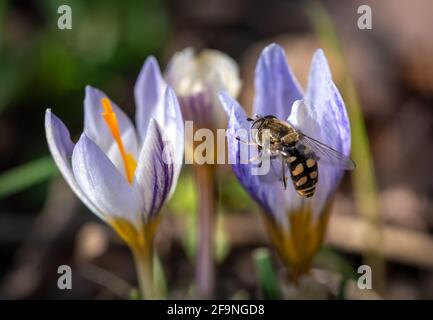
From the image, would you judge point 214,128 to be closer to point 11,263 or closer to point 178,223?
point 178,223

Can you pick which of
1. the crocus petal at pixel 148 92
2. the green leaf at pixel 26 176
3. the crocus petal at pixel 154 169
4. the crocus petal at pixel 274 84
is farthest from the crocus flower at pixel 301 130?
the green leaf at pixel 26 176

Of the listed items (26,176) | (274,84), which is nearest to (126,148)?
(274,84)

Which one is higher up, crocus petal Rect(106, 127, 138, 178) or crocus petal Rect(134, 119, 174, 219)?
crocus petal Rect(106, 127, 138, 178)

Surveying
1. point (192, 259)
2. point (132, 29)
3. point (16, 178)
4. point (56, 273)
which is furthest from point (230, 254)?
point (132, 29)

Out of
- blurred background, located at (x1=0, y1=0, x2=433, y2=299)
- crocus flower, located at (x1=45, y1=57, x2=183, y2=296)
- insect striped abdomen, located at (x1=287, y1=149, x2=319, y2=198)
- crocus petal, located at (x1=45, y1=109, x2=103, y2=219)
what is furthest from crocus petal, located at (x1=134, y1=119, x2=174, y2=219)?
blurred background, located at (x1=0, y1=0, x2=433, y2=299)

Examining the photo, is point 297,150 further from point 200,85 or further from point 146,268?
point 146,268

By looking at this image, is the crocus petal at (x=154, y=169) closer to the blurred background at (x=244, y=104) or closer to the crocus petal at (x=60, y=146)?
the crocus petal at (x=60, y=146)

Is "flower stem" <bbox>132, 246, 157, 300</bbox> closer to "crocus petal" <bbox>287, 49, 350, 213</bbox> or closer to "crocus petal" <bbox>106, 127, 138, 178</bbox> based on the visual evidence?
"crocus petal" <bbox>106, 127, 138, 178</bbox>
